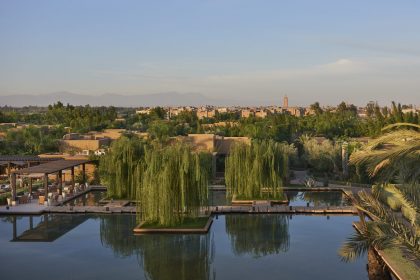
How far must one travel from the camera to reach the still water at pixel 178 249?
16.6 meters

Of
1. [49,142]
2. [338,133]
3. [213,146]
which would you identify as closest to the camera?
[213,146]

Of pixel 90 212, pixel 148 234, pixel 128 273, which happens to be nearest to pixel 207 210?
pixel 148 234

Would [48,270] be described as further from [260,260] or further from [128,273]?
[260,260]

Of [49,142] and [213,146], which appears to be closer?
[213,146]

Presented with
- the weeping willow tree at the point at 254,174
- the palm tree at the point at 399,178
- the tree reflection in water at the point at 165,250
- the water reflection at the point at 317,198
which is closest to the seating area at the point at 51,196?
the tree reflection in water at the point at 165,250

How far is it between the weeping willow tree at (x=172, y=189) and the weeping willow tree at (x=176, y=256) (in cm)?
112

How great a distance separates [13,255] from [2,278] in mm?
2675

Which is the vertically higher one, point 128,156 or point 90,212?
point 128,156

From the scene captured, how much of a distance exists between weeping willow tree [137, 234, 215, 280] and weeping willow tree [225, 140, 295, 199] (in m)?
7.69

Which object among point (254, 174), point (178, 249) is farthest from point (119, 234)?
point (254, 174)

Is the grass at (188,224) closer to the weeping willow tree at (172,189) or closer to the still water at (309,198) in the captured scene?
the weeping willow tree at (172,189)

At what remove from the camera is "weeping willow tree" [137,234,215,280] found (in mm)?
16566

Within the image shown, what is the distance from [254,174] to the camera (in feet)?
93.3

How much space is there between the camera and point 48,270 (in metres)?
16.9
